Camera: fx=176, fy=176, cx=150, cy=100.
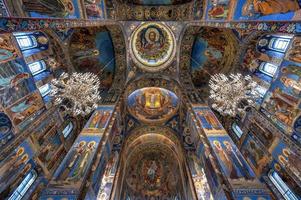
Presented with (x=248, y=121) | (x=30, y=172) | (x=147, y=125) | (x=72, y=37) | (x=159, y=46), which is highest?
(x=72, y=37)

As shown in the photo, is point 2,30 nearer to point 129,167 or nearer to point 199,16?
point 199,16

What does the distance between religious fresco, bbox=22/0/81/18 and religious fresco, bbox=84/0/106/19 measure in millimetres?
766

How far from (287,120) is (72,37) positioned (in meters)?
13.8

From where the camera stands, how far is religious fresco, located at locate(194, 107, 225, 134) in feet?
31.1

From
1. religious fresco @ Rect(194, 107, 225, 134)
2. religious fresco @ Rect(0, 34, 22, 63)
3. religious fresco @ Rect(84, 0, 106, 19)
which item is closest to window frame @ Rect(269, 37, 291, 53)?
religious fresco @ Rect(194, 107, 225, 134)

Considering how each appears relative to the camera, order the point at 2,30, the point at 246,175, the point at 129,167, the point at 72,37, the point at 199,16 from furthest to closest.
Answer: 1. the point at 129,167
2. the point at 72,37
3. the point at 199,16
4. the point at 246,175
5. the point at 2,30

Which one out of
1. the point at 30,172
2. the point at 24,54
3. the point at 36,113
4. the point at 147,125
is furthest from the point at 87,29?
the point at 30,172

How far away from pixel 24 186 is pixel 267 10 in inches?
505

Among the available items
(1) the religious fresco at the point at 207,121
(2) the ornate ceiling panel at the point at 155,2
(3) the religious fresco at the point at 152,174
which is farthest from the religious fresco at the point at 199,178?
(2) the ornate ceiling panel at the point at 155,2

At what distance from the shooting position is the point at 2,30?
493 centimetres

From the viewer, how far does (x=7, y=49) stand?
7.84 m

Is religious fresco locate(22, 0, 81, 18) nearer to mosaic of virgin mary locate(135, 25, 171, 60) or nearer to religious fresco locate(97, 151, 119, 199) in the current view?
mosaic of virgin mary locate(135, 25, 171, 60)

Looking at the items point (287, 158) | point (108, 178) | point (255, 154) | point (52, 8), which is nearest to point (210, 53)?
point (255, 154)

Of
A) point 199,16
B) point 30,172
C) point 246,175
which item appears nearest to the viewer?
point 246,175
